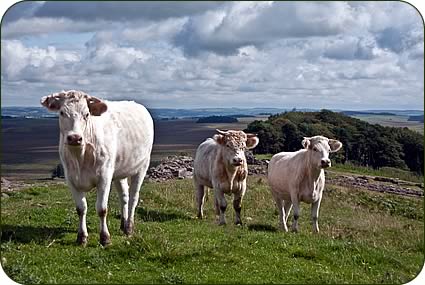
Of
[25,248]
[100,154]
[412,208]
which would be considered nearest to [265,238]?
[100,154]

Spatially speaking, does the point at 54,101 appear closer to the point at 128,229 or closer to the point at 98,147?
the point at 98,147

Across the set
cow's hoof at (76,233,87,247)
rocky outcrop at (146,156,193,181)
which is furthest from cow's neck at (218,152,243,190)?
rocky outcrop at (146,156,193,181)

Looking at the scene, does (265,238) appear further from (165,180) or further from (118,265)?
(165,180)

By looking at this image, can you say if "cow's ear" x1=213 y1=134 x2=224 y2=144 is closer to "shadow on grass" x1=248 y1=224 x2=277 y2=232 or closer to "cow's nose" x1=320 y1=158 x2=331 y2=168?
"shadow on grass" x1=248 y1=224 x2=277 y2=232

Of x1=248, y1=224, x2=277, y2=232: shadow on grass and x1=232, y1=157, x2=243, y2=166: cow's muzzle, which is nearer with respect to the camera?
x1=248, y1=224, x2=277, y2=232: shadow on grass

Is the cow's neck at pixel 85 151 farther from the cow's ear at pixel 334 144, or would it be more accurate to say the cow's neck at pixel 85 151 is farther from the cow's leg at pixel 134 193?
the cow's ear at pixel 334 144

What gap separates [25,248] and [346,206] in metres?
13.8

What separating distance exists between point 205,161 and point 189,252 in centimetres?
762

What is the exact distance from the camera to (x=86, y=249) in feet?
33.4

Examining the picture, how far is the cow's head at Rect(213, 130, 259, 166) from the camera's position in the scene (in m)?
15.2

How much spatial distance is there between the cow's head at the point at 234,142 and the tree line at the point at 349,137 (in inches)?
15.1

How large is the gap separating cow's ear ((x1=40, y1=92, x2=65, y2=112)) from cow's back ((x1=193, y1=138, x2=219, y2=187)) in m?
7.02

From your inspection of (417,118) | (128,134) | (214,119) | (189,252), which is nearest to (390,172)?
(214,119)

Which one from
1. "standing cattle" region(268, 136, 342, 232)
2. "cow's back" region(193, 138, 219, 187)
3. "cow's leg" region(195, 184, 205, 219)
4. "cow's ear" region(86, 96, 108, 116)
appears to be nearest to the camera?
"cow's ear" region(86, 96, 108, 116)
